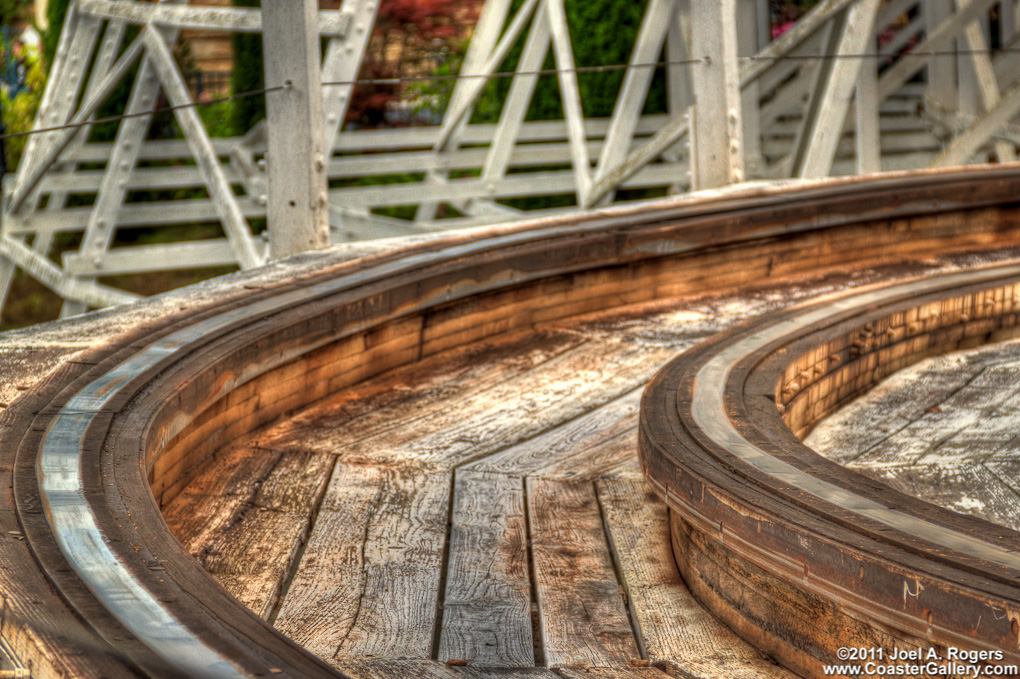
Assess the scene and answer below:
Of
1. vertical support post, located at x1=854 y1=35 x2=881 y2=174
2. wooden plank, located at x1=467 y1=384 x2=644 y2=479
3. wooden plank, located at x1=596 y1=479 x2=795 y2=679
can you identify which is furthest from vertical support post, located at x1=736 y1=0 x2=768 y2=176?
wooden plank, located at x1=596 y1=479 x2=795 y2=679

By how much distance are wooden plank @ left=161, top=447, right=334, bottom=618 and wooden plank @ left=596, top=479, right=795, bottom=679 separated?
0.59 meters

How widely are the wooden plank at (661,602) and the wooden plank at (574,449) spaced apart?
0.38ft

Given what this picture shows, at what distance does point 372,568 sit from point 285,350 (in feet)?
2.61

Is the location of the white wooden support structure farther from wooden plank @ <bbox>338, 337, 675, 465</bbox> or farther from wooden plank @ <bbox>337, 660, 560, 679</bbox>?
wooden plank @ <bbox>337, 660, 560, 679</bbox>

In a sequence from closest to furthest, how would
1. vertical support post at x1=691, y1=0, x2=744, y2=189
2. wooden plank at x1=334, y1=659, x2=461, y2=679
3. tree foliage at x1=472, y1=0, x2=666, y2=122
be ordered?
1. wooden plank at x1=334, y1=659, x2=461, y2=679
2. vertical support post at x1=691, y1=0, x2=744, y2=189
3. tree foliage at x1=472, y1=0, x2=666, y2=122

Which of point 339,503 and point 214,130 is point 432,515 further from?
point 214,130

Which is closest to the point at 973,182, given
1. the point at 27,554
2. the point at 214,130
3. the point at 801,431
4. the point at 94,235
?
the point at 801,431

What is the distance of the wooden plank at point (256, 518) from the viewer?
5.88 ft

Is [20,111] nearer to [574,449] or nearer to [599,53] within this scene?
[599,53]

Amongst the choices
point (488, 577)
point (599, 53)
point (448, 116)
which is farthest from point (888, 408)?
point (599, 53)

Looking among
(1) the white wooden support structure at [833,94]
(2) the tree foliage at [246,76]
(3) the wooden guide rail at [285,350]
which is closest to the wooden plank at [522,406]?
(3) the wooden guide rail at [285,350]

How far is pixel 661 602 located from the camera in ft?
5.81

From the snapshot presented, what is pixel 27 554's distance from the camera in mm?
1271

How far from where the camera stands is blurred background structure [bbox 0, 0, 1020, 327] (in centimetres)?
483
